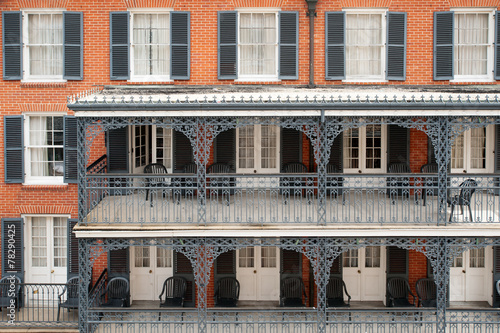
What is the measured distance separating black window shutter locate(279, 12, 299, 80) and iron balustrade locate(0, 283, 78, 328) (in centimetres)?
798

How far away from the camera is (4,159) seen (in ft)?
55.1

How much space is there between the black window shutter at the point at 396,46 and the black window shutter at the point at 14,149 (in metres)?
9.96

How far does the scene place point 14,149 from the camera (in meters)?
16.7

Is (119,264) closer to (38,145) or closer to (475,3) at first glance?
(38,145)

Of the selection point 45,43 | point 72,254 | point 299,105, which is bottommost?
point 72,254

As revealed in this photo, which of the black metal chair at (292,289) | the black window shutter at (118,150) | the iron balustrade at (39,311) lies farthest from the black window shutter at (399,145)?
the iron balustrade at (39,311)

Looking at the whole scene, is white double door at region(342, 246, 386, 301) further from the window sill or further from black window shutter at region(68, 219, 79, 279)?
the window sill

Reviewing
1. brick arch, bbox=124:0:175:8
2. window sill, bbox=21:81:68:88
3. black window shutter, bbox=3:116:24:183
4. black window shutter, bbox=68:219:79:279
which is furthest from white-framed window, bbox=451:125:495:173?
black window shutter, bbox=3:116:24:183

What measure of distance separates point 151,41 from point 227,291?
6997 millimetres

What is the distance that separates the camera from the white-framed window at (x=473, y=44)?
16844 millimetres

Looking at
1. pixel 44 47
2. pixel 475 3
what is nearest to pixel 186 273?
pixel 44 47

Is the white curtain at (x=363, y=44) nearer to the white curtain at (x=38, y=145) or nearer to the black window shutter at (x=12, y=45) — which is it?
the white curtain at (x=38, y=145)

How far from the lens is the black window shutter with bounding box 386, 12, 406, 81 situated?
1667 cm

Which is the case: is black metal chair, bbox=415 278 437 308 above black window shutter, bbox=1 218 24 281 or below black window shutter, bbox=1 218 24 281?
below
